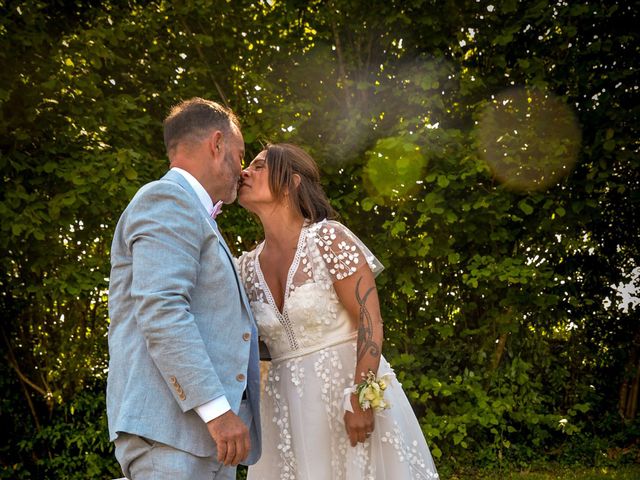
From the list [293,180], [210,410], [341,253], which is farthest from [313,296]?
[210,410]

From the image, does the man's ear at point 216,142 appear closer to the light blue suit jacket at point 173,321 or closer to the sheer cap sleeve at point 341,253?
the light blue suit jacket at point 173,321

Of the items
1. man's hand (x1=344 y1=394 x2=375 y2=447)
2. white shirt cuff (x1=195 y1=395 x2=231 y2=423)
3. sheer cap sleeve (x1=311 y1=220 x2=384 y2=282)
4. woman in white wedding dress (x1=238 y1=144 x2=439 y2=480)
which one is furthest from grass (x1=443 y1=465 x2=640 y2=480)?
white shirt cuff (x1=195 y1=395 x2=231 y2=423)

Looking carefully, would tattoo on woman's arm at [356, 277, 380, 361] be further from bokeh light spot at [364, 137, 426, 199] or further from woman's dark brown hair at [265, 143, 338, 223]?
bokeh light spot at [364, 137, 426, 199]

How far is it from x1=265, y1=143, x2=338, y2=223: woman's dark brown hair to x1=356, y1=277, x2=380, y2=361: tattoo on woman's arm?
0.41m

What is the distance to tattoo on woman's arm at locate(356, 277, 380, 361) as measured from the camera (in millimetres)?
2635

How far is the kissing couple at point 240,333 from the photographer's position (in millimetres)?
1863

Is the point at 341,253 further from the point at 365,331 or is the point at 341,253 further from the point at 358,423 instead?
the point at 358,423

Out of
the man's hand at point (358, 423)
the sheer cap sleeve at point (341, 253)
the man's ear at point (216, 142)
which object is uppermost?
the man's ear at point (216, 142)

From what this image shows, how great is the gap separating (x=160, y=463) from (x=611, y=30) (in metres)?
4.60

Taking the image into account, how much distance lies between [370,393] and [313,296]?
1.47ft

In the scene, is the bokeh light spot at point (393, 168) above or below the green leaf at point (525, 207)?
above

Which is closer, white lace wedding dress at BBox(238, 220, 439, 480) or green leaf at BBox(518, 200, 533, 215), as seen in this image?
white lace wedding dress at BBox(238, 220, 439, 480)

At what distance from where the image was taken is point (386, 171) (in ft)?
15.8

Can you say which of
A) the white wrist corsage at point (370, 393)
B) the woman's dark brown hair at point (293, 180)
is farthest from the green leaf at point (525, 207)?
the white wrist corsage at point (370, 393)
